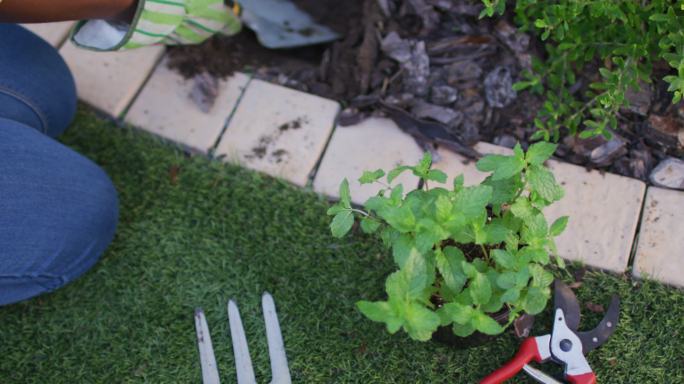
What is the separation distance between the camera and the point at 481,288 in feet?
4.40

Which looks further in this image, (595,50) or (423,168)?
(595,50)

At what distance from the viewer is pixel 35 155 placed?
5.57 ft

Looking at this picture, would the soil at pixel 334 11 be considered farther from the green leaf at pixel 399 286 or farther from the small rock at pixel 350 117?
the green leaf at pixel 399 286

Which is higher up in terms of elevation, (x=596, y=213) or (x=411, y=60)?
(x=411, y=60)

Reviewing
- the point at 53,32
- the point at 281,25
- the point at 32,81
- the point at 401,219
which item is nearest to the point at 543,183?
the point at 401,219

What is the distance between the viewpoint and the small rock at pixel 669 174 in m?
1.87

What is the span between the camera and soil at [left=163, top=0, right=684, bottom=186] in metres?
1.95

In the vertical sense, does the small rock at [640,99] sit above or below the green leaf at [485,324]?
above

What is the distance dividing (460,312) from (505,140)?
83 centimetres

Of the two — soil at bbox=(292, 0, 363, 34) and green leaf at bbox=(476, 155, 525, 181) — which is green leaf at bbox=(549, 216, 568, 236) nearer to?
green leaf at bbox=(476, 155, 525, 181)

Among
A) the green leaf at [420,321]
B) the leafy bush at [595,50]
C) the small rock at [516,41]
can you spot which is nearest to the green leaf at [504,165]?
the green leaf at [420,321]

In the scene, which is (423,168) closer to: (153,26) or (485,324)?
(485,324)

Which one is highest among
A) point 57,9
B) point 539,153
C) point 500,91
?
point 57,9

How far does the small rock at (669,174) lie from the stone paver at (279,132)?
995 mm
